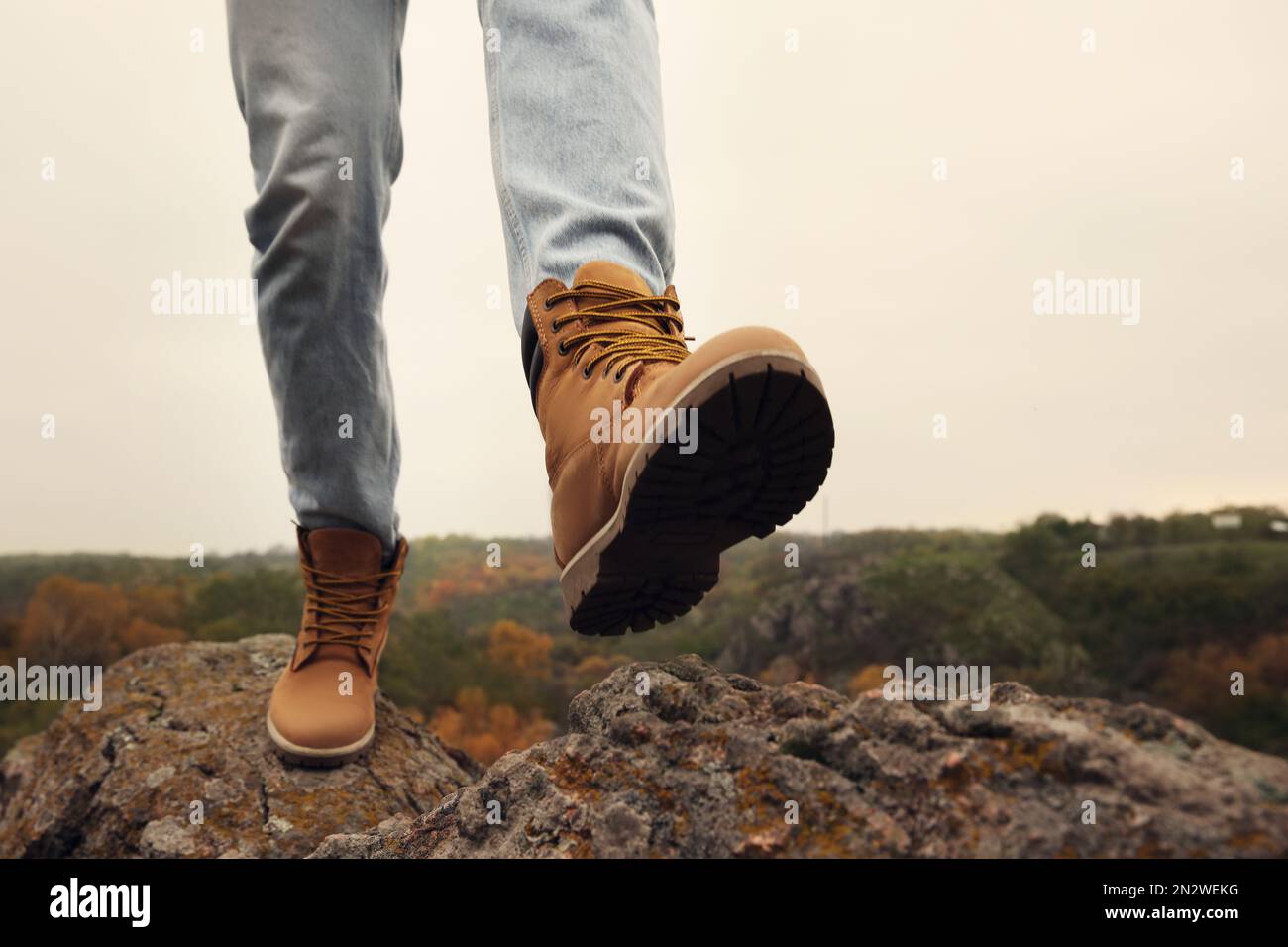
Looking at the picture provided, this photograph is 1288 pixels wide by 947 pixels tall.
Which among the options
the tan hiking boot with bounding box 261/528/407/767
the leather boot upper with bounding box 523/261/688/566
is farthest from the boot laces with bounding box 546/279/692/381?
the tan hiking boot with bounding box 261/528/407/767

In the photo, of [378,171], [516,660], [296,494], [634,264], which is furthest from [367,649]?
[516,660]

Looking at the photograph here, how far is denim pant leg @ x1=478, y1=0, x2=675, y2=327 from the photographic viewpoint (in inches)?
50.9

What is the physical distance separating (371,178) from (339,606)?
866 mm

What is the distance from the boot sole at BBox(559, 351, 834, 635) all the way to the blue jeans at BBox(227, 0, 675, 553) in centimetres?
33

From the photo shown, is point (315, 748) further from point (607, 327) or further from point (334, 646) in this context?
point (607, 327)

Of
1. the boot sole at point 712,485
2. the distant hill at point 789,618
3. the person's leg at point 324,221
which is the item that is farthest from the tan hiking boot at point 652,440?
the distant hill at point 789,618

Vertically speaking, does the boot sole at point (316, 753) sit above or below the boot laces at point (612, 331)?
below

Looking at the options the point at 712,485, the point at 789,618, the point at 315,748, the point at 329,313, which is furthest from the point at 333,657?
the point at 789,618

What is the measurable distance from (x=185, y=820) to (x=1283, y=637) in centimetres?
509

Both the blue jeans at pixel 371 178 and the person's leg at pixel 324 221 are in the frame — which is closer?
the blue jeans at pixel 371 178

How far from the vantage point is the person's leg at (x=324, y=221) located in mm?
1585

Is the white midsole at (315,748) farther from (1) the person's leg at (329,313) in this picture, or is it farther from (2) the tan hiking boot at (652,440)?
(2) the tan hiking boot at (652,440)

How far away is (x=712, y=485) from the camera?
3.72 feet

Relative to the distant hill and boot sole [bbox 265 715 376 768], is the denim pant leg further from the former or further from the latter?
the distant hill
